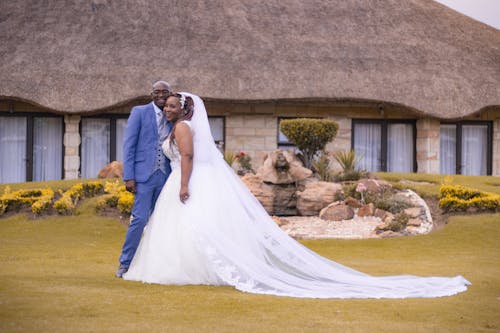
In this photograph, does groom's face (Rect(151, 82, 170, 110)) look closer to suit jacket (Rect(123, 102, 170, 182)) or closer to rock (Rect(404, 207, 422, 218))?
suit jacket (Rect(123, 102, 170, 182))

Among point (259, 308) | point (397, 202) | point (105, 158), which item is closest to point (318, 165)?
point (397, 202)

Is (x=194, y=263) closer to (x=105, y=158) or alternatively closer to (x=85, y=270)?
(x=85, y=270)

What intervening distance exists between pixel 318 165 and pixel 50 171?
879cm

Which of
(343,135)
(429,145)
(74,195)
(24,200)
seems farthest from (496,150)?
(24,200)

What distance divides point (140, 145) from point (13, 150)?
1463cm

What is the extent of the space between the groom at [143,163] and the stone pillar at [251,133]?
13.3 m

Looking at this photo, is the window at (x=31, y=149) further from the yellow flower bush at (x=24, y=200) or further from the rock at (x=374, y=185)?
the rock at (x=374, y=185)

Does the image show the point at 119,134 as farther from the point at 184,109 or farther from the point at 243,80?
the point at 184,109

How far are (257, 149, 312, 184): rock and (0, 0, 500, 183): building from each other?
18.6 ft

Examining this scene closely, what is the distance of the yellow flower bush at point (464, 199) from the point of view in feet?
54.3

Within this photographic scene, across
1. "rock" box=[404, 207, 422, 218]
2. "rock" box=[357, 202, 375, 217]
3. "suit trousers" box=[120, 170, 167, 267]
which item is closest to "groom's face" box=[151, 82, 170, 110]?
"suit trousers" box=[120, 170, 167, 267]

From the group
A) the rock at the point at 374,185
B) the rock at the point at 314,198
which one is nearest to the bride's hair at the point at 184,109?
the rock at the point at 314,198

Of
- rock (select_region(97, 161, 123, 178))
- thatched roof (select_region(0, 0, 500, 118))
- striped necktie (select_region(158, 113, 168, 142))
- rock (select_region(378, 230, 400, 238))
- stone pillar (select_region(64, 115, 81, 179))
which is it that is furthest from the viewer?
stone pillar (select_region(64, 115, 81, 179))

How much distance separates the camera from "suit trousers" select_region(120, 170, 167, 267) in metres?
9.05
